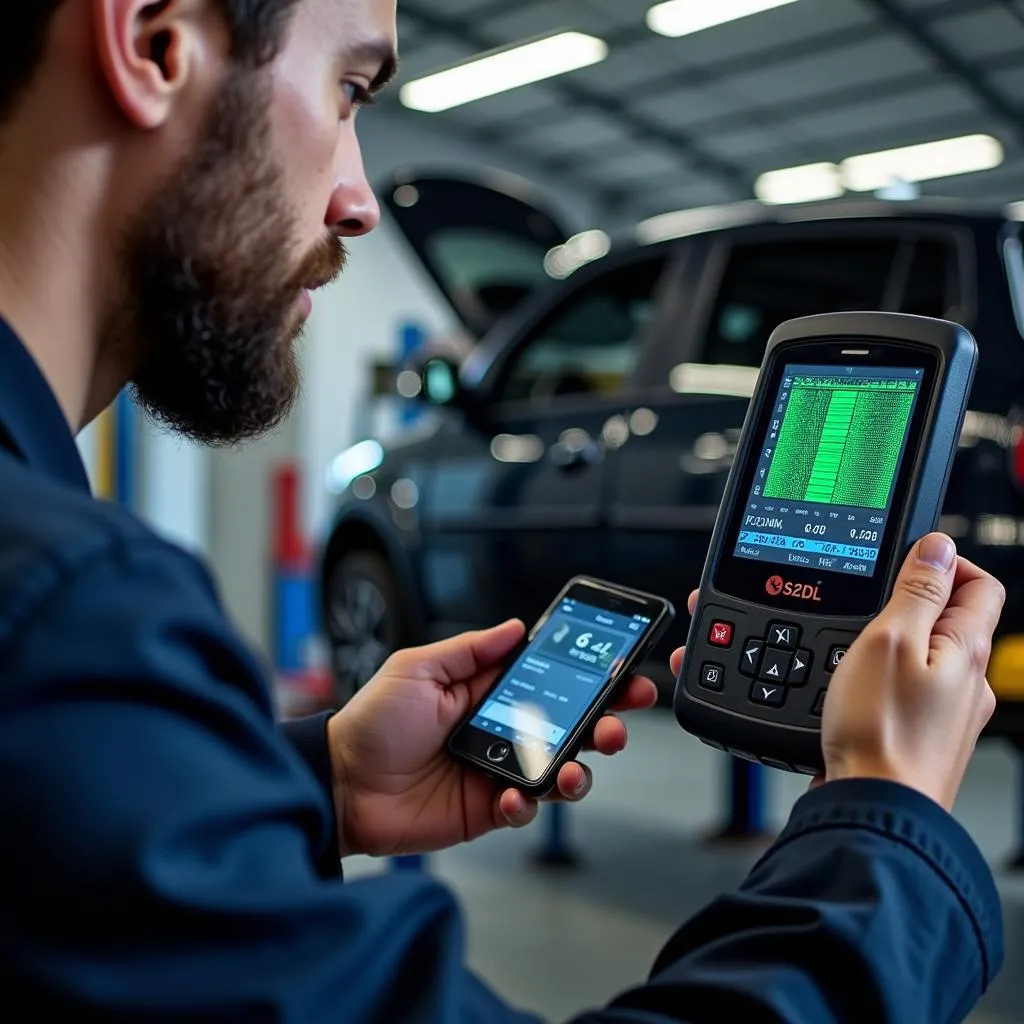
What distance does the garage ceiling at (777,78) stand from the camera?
85 cm

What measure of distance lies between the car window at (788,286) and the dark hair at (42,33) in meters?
1.02

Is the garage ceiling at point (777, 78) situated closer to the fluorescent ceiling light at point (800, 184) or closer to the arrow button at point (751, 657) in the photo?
the fluorescent ceiling light at point (800, 184)

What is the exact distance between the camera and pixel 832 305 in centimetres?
158

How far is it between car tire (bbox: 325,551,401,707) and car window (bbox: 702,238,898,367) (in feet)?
2.94

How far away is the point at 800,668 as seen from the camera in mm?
672

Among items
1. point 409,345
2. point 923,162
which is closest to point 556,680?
point 923,162

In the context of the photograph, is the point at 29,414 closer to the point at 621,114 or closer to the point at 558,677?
the point at 558,677

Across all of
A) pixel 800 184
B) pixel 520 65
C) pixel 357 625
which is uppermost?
pixel 520 65

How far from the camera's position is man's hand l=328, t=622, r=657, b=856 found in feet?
→ 2.80

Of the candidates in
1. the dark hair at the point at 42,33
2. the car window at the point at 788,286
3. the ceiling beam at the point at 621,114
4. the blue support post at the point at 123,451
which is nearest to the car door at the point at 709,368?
the car window at the point at 788,286

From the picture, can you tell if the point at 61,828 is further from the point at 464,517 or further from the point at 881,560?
the point at 464,517

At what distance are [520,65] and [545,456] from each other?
0.69m

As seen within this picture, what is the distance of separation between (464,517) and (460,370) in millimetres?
283

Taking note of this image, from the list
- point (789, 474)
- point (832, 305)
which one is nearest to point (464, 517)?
point (832, 305)
